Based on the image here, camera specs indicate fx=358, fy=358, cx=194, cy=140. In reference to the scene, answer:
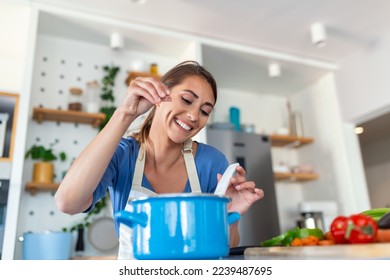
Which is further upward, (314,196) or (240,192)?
(314,196)

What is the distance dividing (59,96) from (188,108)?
196cm

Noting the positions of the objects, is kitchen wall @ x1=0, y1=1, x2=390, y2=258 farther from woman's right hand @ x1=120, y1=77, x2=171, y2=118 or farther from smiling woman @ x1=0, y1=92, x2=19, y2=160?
woman's right hand @ x1=120, y1=77, x2=171, y2=118

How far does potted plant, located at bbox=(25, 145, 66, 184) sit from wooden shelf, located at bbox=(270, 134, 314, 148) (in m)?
1.86

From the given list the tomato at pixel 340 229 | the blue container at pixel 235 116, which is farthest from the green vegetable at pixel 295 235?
the blue container at pixel 235 116

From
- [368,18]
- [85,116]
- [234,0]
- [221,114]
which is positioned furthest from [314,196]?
[85,116]

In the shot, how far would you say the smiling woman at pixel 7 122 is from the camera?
6.84 ft

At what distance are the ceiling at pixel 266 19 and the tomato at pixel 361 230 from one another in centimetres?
216

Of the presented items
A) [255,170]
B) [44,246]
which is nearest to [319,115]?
[255,170]

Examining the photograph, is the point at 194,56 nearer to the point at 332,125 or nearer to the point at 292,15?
the point at 292,15

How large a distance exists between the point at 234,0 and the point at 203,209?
2.26m

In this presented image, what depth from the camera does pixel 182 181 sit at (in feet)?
3.32

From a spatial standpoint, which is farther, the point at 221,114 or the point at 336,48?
the point at 221,114

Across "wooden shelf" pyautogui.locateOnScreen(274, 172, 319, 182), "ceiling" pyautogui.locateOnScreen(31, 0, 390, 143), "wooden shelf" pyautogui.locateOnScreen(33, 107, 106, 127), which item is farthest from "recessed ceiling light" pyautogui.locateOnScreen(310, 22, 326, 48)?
"wooden shelf" pyautogui.locateOnScreen(33, 107, 106, 127)

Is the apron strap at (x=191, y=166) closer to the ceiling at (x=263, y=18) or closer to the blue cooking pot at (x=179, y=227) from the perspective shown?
the blue cooking pot at (x=179, y=227)
